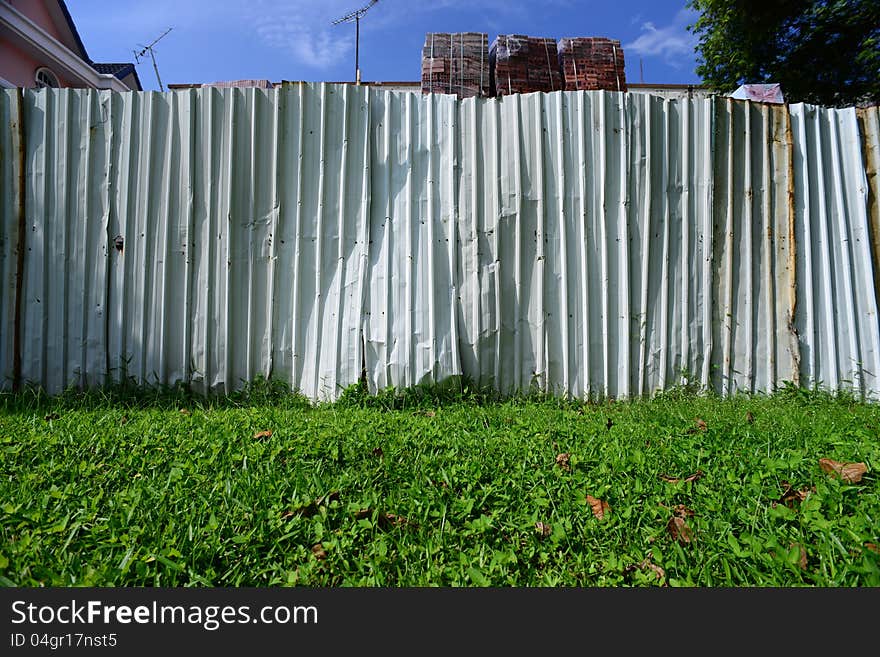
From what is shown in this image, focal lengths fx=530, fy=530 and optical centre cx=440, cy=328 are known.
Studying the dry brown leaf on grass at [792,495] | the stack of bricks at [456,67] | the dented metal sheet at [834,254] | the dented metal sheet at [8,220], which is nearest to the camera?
the dry brown leaf on grass at [792,495]

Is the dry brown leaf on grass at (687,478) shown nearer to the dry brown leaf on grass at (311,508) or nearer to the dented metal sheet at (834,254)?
the dry brown leaf on grass at (311,508)

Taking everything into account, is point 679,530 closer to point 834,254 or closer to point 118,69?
point 834,254

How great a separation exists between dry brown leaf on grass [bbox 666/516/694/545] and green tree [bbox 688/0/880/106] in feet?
47.7

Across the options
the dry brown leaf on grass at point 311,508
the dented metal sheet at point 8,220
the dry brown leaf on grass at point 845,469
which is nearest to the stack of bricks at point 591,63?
the dry brown leaf on grass at point 845,469

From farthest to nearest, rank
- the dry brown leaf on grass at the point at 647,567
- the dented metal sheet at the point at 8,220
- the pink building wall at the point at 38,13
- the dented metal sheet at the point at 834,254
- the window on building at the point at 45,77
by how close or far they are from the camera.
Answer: the pink building wall at the point at 38,13 → the window on building at the point at 45,77 → the dented metal sheet at the point at 834,254 → the dented metal sheet at the point at 8,220 → the dry brown leaf on grass at the point at 647,567

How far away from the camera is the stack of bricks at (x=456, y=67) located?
6.15 m

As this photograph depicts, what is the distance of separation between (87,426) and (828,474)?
3.85 meters

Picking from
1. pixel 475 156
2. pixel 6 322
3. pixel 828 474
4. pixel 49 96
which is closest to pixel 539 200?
pixel 475 156

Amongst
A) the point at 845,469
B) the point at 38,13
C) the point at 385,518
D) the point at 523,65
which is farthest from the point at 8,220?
the point at 38,13

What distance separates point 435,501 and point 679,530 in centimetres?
93

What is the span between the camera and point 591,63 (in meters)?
6.16

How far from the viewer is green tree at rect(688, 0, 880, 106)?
483 inches

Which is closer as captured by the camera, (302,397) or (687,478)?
(687,478)

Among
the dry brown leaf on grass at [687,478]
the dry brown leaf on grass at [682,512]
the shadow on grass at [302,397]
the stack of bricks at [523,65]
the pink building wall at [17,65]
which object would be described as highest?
the pink building wall at [17,65]
